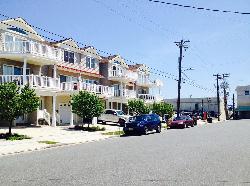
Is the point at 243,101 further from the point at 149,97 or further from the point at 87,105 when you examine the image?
the point at 87,105

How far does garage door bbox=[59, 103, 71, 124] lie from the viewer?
38031 millimetres

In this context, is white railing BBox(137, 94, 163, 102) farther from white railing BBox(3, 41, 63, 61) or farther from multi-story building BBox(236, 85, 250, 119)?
multi-story building BBox(236, 85, 250, 119)

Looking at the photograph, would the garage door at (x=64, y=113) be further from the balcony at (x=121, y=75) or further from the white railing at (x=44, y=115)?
the balcony at (x=121, y=75)

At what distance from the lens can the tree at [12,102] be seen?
22.3 meters

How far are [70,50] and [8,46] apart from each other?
36.8 ft

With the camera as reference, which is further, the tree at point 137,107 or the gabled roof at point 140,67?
the gabled roof at point 140,67

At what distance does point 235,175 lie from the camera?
973cm

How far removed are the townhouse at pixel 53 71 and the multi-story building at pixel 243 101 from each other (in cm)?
5273

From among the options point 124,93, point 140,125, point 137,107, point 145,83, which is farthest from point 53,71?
point 145,83

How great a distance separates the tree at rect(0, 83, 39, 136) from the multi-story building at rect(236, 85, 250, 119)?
8093 cm

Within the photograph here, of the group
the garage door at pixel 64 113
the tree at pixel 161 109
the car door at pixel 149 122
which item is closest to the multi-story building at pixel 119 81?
the tree at pixel 161 109

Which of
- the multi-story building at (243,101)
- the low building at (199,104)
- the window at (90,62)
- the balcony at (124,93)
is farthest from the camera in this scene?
the low building at (199,104)

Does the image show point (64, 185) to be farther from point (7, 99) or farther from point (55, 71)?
point (55, 71)

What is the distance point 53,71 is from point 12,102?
13.6 metres
